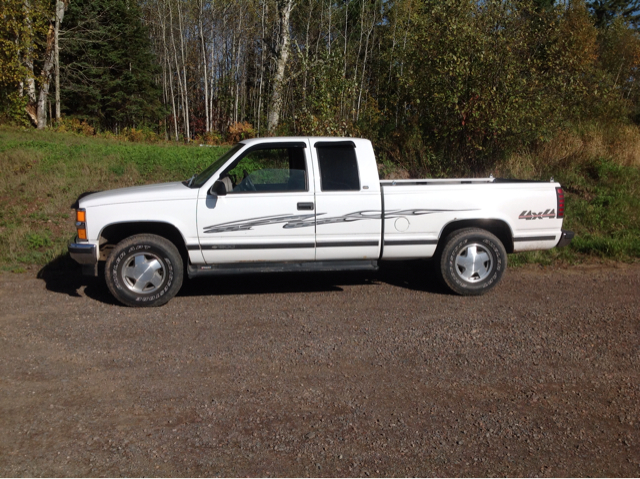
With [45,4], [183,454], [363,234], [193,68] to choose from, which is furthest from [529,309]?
[193,68]

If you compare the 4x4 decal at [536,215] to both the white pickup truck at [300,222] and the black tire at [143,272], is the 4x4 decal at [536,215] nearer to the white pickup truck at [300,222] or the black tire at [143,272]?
the white pickup truck at [300,222]

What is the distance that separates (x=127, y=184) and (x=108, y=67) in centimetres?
1798

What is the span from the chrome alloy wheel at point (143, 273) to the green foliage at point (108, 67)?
2067cm

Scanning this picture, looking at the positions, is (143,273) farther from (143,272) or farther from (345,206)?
(345,206)

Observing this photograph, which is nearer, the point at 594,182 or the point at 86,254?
the point at 86,254

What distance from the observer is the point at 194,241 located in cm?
689

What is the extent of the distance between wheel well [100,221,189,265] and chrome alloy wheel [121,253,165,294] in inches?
15.1

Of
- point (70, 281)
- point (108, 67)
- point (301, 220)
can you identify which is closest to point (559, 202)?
point (301, 220)

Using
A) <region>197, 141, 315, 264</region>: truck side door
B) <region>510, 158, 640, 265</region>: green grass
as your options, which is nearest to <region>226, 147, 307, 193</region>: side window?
<region>197, 141, 315, 264</region>: truck side door

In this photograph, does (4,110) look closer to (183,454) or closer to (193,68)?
(193,68)

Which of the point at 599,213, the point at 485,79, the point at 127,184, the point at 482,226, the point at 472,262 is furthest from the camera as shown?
the point at 127,184

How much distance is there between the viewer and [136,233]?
717 cm

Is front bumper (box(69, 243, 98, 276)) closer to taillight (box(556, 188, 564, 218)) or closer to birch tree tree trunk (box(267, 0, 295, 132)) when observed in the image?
taillight (box(556, 188, 564, 218))

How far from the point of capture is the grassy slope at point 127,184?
31.0 ft
